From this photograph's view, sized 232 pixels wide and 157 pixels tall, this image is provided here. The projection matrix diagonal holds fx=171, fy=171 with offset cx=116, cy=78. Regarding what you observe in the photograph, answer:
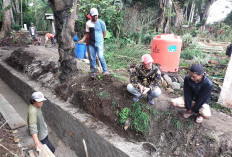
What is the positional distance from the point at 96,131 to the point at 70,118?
83 cm

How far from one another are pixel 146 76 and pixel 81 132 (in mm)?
1752

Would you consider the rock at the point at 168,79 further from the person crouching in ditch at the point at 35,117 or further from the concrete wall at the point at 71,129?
the person crouching in ditch at the point at 35,117

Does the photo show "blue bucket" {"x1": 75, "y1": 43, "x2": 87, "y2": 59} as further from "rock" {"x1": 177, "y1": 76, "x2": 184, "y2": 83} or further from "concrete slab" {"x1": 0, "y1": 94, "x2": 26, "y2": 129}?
"rock" {"x1": 177, "y1": 76, "x2": 184, "y2": 83}

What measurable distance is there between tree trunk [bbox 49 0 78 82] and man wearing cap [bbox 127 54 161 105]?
2.06 m

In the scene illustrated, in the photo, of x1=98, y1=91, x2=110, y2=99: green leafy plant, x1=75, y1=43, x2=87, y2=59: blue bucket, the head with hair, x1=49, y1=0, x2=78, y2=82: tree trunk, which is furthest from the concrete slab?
the head with hair

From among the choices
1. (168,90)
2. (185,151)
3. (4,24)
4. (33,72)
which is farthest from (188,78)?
(4,24)

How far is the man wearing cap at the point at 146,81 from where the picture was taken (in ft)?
10.1

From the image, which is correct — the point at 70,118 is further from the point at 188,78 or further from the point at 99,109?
the point at 188,78

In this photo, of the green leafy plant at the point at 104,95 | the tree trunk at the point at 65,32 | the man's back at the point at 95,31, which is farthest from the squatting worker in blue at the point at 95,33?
the green leafy plant at the point at 104,95

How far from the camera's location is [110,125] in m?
3.35

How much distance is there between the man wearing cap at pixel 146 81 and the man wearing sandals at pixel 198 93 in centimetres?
52

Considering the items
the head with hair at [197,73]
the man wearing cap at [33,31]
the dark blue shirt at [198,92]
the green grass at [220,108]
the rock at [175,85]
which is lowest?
the green grass at [220,108]

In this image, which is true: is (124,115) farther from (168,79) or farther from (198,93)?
(168,79)

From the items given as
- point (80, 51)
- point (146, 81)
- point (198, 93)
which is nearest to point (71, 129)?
point (146, 81)
